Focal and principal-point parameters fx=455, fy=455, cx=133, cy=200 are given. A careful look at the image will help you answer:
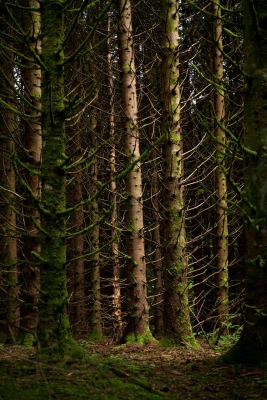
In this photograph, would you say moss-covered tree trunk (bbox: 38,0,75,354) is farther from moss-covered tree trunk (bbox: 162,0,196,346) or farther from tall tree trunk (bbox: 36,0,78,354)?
moss-covered tree trunk (bbox: 162,0,196,346)

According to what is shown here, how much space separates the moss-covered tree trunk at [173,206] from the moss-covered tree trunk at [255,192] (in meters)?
2.59

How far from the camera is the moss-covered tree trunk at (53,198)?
441 centimetres

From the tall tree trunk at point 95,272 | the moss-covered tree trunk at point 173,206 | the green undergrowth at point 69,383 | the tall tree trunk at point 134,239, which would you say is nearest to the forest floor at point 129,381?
the green undergrowth at point 69,383

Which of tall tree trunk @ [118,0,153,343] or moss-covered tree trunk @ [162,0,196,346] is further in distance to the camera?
tall tree trunk @ [118,0,153,343]

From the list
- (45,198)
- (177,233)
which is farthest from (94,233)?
(45,198)

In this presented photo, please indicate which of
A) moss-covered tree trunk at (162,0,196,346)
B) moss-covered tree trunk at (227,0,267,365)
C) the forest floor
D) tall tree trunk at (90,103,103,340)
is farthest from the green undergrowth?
tall tree trunk at (90,103,103,340)

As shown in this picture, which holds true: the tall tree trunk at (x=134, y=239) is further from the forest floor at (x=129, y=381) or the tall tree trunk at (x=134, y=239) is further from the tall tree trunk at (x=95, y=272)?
the tall tree trunk at (x=95, y=272)

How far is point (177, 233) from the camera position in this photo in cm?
779

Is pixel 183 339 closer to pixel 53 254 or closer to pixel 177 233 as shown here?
pixel 177 233

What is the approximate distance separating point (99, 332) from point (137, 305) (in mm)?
5055

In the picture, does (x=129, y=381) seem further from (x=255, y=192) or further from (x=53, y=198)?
(x=255, y=192)

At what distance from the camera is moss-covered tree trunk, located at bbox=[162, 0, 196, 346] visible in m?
7.61

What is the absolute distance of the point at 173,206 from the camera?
25.7 ft

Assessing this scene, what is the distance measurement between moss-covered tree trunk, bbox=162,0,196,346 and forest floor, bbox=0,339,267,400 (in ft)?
6.95
